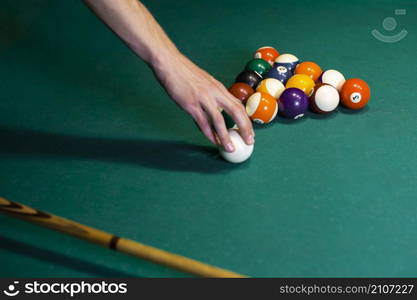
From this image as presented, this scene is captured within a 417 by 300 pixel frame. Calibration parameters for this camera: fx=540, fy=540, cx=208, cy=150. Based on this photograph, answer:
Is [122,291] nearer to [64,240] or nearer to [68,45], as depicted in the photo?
[64,240]

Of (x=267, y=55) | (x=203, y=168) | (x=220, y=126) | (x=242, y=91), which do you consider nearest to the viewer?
(x=220, y=126)

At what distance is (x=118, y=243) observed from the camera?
1.59m

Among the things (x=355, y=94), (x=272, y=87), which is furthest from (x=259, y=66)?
(x=355, y=94)

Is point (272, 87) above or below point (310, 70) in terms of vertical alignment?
below

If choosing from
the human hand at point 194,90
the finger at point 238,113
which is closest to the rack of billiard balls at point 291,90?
the finger at point 238,113

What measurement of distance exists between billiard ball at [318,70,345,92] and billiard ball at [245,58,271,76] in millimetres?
300

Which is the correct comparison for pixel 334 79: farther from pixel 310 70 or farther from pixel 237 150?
pixel 237 150

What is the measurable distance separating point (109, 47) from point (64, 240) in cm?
188

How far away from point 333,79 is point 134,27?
1234 mm

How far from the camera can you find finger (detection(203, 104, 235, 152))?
192cm

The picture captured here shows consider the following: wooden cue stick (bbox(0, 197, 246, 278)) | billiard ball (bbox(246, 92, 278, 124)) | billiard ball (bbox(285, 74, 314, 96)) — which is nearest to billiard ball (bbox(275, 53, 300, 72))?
A: billiard ball (bbox(285, 74, 314, 96))

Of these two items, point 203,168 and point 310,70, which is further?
point 310,70

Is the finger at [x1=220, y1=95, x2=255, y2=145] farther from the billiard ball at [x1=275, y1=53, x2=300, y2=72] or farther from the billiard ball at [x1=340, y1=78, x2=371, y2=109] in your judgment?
the billiard ball at [x1=275, y1=53, x2=300, y2=72]

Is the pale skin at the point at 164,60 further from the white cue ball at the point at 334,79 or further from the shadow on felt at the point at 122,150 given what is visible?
the white cue ball at the point at 334,79
